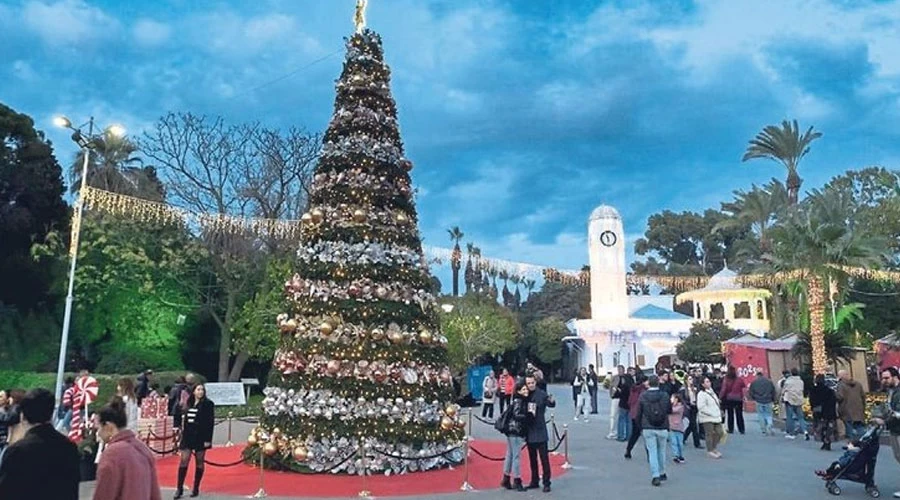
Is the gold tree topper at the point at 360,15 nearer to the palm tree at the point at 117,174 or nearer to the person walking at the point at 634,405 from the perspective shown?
the person walking at the point at 634,405

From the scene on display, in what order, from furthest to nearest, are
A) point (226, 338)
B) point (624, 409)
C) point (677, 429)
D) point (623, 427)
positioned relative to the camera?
1. point (226, 338)
2. point (623, 427)
3. point (624, 409)
4. point (677, 429)

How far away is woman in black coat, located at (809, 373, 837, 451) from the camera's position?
13792mm

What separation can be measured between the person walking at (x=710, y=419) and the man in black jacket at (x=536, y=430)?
5.05 meters

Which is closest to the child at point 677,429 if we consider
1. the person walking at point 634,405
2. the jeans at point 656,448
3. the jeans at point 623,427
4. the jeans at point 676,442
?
the jeans at point 676,442

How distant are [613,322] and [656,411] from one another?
136 feet

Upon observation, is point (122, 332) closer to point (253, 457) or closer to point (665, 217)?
point (253, 457)

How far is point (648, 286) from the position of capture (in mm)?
66562

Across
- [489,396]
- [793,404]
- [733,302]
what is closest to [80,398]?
[489,396]

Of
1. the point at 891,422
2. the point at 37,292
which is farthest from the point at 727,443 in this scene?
the point at 37,292

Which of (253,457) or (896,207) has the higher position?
(896,207)

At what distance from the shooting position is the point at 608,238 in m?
50.3

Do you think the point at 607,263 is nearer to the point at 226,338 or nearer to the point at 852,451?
the point at 226,338

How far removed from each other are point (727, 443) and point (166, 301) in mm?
23160

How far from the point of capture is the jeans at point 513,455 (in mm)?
9508
